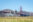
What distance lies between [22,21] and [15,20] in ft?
0.98

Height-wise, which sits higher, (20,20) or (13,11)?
(13,11)

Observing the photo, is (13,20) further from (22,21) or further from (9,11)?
(9,11)

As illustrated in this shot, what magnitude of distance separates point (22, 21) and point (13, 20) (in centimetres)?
38

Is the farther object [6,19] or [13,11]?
[13,11]

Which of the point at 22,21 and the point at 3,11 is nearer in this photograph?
the point at 22,21

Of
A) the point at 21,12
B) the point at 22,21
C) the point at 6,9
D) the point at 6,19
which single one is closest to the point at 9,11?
the point at 6,9

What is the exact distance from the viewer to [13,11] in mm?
3551

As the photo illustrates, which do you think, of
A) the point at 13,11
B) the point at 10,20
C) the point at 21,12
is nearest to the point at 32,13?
the point at 21,12

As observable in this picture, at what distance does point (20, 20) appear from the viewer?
2479 mm

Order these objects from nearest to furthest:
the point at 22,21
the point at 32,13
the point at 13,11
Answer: the point at 22,21 < the point at 32,13 < the point at 13,11

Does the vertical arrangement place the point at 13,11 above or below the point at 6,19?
above

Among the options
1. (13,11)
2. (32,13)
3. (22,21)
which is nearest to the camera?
(22,21)

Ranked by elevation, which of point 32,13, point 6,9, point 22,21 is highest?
point 6,9

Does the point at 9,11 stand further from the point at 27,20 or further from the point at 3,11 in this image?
the point at 27,20
